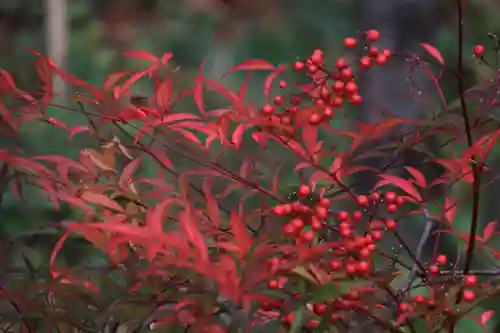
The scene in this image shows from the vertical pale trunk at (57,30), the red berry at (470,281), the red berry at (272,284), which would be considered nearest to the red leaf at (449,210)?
the red berry at (470,281)

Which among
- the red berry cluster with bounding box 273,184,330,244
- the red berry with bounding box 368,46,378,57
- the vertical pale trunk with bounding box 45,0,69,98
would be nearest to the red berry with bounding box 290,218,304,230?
the red berry cluster with bounding box 273,184,330,244

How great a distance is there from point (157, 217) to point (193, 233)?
3 centimetres

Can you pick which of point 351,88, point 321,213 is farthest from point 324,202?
point 351,88

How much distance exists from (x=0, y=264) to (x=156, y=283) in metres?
0.25

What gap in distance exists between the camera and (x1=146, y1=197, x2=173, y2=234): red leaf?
0.58 metres

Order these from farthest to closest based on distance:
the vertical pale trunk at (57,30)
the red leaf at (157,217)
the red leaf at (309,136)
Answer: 1. the vertical pale trunk at (57,30)
2. the red leaf at (309,136)
3. the red leaf at (157,217)

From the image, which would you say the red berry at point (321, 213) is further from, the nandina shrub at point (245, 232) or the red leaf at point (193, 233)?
the red leaf at point (193, 233)

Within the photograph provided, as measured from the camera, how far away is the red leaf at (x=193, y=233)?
584mm

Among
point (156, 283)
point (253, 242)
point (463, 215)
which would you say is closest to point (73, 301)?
point (156, 283)

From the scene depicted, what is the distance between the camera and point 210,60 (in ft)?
6.84

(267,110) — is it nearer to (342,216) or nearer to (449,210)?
(342,216)

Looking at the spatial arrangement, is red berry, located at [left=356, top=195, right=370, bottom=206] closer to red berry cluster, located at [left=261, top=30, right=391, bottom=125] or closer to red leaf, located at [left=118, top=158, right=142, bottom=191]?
red berry cluster, located at [left=261, top=30, right=391, bottom=125]

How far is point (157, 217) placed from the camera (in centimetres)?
59

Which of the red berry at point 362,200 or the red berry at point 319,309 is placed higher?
the red berry at point 362,200
